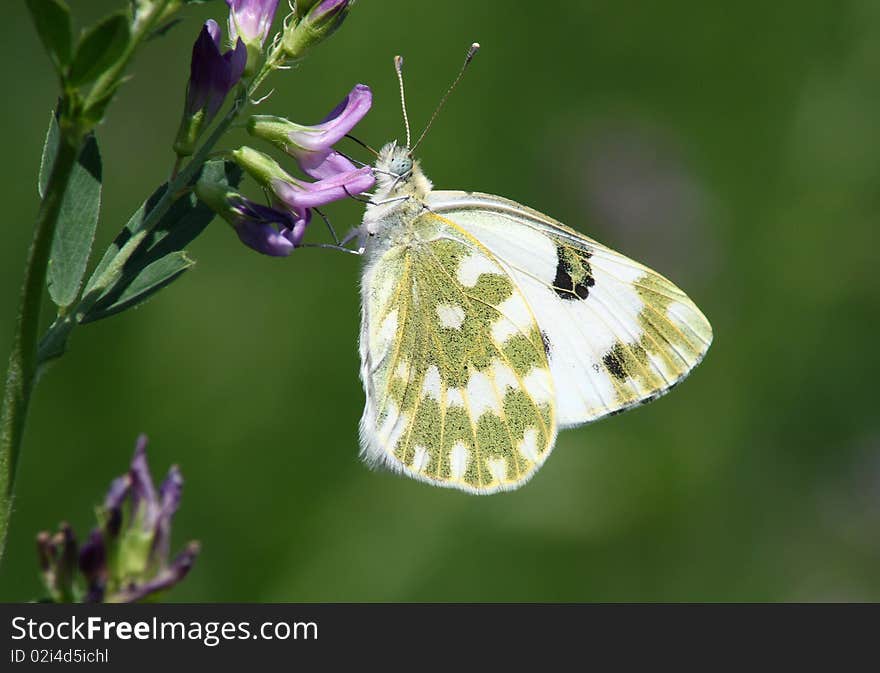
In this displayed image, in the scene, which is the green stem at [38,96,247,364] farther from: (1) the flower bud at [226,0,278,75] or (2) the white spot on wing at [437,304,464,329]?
(2) the white spot on wing at [437,304,464,329]

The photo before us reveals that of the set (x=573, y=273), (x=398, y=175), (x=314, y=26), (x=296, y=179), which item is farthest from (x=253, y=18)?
(x=573, y=273)

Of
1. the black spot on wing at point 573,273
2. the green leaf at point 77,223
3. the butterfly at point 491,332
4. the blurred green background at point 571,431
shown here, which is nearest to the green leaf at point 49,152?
the green leaf at point 77,223

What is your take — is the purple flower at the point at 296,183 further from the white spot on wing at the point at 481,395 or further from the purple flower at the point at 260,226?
the white spot on wing at the point at 481,395

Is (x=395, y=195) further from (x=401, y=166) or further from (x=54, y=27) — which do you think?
(x=54, y=27)

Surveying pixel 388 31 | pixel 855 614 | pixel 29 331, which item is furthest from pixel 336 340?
pixel 29 331

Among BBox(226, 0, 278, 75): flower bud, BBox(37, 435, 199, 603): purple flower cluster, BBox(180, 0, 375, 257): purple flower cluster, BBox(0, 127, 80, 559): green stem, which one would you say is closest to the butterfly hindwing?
BBox(180, 0, 375, 257): purple flower cluster
